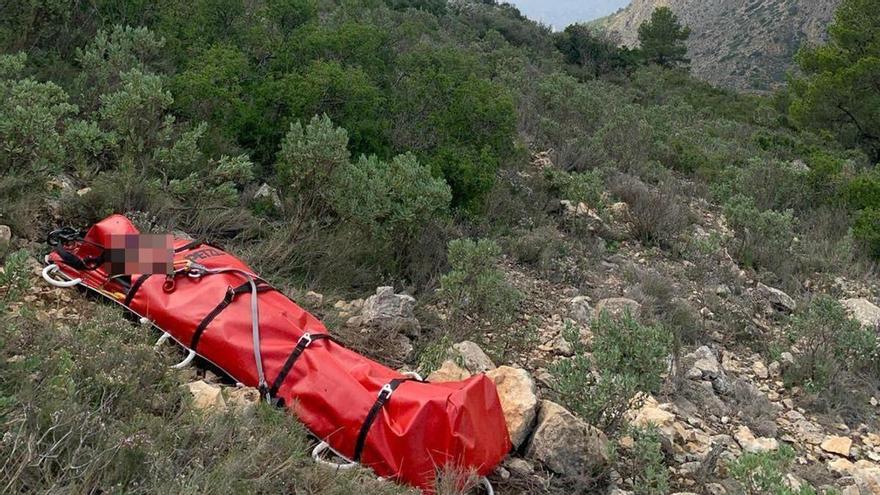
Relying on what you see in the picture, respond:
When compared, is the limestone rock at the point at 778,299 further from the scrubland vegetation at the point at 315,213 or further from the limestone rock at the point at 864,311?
the limestone rock at the point at 864,311

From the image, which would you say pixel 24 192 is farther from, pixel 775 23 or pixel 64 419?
pixel 775 23

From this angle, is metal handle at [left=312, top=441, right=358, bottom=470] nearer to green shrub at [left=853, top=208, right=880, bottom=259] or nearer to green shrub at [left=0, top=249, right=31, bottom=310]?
green shrub at [left=0, top=249, right=31, bottom=310]

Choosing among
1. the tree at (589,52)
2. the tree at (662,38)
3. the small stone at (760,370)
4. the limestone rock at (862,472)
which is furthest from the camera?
the tree at (662,38)

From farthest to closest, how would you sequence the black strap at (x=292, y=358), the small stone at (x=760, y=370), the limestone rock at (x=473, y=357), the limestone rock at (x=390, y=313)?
the small stone at (x=760, y=370) → the limestone rock at (x=390, y=313) → the limestone rock at (x=473, y=357) → the black strap at (x=292, y=358)

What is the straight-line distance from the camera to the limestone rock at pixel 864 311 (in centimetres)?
516

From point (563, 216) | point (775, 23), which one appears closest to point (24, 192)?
point (563, 216)

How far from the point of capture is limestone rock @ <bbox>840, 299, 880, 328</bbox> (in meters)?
5.16

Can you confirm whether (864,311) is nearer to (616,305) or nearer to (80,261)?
(616,305)

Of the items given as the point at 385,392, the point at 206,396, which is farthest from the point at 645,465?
the point at 206,396

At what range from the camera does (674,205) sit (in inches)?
278

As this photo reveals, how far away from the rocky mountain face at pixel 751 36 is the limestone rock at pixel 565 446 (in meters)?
39.3

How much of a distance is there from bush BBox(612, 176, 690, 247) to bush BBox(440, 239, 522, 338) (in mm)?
2813

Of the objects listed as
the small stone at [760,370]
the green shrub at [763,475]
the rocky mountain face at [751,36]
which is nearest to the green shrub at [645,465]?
the green shrub at [763,475]

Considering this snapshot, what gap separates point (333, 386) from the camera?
277 cm
